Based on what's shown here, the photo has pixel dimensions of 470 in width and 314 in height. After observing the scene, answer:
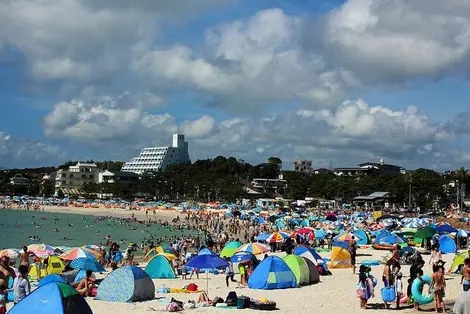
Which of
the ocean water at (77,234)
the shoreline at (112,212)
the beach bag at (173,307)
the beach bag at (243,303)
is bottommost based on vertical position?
the ocean water at (77,234)

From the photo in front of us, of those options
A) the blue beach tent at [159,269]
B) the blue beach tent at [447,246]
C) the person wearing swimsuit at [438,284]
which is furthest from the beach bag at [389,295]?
the blue beach tent at [447,246]

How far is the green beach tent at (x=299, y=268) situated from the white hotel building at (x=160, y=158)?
133 m

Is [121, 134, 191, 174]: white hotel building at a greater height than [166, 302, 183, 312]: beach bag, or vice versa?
[121, 134, 191, 174]: white hotel building

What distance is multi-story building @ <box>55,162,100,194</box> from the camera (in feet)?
427

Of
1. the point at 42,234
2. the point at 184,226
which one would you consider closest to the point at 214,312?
the point at 42,234

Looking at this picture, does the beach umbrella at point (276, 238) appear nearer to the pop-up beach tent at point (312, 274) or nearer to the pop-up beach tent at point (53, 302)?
the pop-up beach tent at point (312, 274)

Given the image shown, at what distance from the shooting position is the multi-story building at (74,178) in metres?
130

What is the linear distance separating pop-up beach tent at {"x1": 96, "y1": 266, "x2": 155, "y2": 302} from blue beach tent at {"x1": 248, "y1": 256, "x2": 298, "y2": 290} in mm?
3325

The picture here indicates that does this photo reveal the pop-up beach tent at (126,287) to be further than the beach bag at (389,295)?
Yes

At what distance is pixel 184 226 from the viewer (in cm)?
6128

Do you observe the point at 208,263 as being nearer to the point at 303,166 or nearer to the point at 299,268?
the point at 299,268

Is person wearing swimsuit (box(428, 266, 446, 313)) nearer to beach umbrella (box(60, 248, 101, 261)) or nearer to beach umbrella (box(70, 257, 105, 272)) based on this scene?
beach umbrella (box(70, 257, 105, 272))

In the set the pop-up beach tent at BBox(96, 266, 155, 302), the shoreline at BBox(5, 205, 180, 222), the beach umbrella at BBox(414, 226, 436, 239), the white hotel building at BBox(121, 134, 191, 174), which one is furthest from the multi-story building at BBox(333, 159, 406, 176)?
the pop-up beach tent at BBox(96, 266, 155, 302)

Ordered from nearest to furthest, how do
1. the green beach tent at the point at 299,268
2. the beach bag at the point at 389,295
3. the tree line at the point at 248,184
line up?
the beach bag at the point at 389,295 < the green beach tent at the point at 299,268 < the tree line at the point at 248,184
